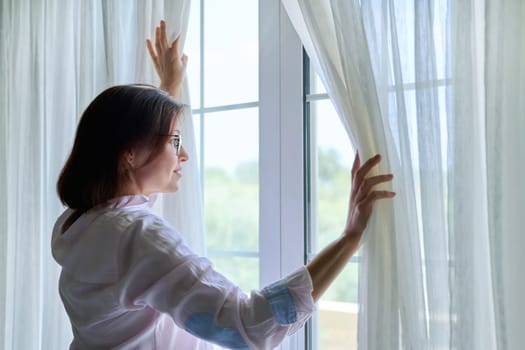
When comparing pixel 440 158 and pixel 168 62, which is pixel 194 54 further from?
pixel 440 158

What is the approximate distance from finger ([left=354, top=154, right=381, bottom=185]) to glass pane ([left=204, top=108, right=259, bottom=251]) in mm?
492

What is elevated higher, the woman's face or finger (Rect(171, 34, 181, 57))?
finger (Rect(171, 34, 181, 57))

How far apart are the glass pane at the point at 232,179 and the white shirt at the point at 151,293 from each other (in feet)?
1.34

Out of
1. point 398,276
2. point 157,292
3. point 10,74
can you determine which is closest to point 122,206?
point 157,292

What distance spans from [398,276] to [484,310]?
14 cm

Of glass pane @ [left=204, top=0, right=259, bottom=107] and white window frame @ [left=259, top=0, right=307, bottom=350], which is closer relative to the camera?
white window frame @ [left=259, top=0, right=307, bottom=350]

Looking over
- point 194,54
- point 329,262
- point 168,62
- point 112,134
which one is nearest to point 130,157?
point 112,134

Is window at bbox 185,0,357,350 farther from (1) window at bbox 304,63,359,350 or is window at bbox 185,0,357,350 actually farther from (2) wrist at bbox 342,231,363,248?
(2) wrist at bbox 342,231,363,248

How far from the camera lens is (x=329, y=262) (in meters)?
0.87

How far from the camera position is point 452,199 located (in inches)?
32.9

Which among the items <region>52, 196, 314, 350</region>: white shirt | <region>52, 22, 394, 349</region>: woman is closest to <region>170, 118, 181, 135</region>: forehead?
<region>52, 22, 394, 349</region>: woman

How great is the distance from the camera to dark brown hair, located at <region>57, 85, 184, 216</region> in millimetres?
946

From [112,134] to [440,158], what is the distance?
1.91ft

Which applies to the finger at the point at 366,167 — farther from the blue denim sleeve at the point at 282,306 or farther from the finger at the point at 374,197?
the blue denim sleeve at the point at 282,306
